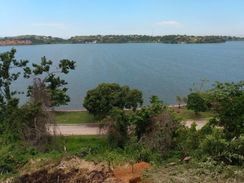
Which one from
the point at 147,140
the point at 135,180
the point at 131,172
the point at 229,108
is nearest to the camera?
the point at 135,180

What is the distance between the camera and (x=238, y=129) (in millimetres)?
23453

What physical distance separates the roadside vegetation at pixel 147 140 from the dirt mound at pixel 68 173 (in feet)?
1.56

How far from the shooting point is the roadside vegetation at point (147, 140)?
780 inches

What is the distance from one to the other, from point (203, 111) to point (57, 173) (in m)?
17.7

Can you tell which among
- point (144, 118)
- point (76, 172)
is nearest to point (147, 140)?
point (144, 118)

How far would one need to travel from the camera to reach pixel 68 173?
73.7 ft

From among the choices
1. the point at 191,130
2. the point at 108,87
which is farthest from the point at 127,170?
the point at 108,87

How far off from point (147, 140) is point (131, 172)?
237 inches

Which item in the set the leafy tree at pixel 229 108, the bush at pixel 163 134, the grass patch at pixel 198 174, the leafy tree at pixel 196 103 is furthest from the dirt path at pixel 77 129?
the grass patch at pixel 198 174

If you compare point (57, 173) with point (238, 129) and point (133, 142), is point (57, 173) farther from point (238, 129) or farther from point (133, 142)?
point (238, 129)

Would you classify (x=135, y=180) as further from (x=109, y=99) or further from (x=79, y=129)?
(x=109, y=99)

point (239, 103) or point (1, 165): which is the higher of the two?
point (239, 103)

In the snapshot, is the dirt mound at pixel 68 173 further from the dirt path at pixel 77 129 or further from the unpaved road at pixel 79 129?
the dirt path at pixel 77 129

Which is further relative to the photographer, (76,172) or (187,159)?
(76,172)
